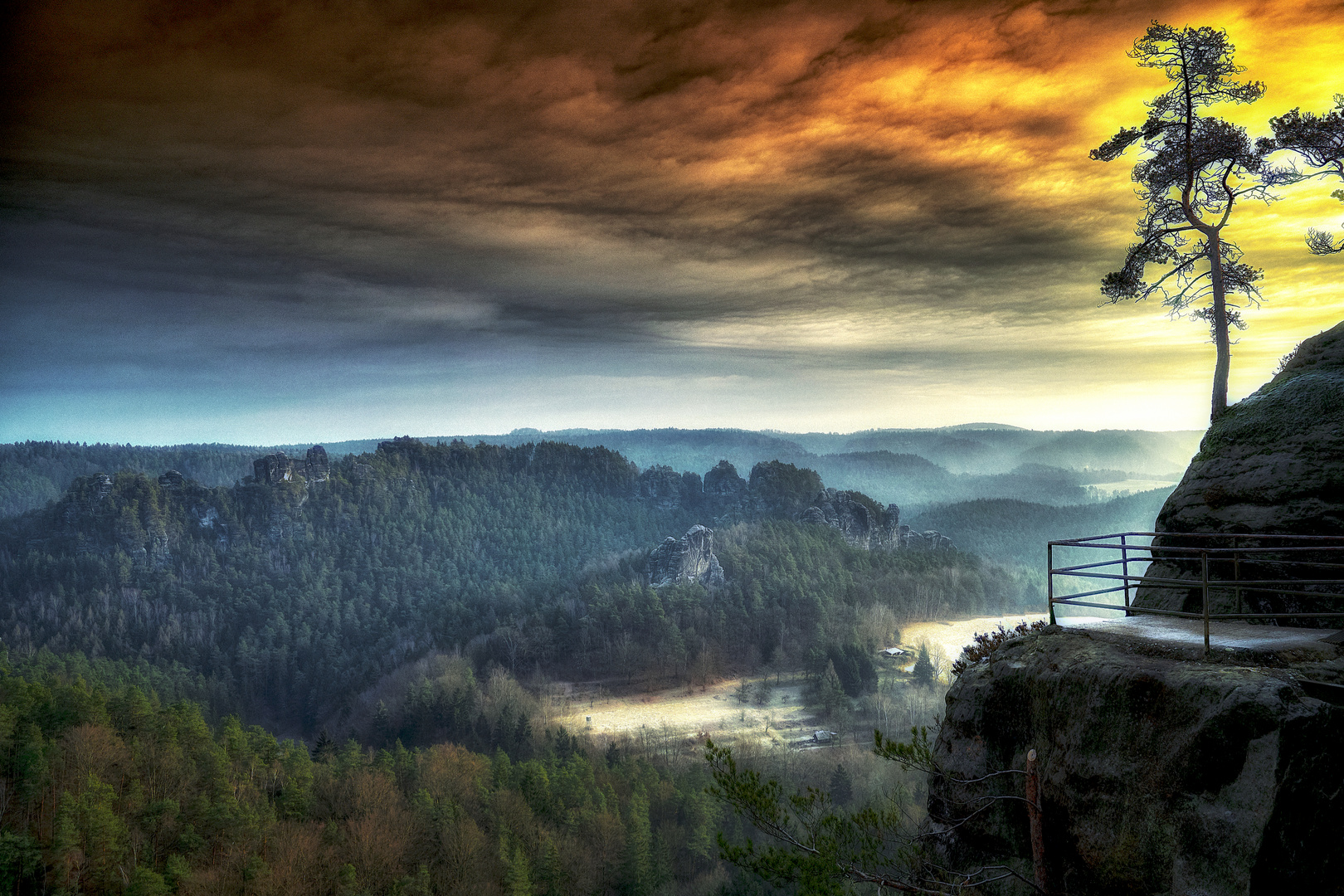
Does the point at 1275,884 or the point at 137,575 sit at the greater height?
the point at 1275,884

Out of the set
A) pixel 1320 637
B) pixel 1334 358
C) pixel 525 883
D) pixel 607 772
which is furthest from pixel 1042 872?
pixel 607 772

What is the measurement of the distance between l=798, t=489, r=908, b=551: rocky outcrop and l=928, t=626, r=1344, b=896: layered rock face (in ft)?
604

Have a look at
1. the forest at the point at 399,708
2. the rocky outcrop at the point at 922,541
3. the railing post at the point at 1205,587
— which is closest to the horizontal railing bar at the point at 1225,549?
the railing post at the point at 1205,587

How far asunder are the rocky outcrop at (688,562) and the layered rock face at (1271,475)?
492ft

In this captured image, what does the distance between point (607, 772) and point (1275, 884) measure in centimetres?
7019

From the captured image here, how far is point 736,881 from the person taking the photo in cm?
5019

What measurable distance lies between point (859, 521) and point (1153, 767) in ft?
630

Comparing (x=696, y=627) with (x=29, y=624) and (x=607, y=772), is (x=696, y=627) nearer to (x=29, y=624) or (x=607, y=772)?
(x=607, y=772)

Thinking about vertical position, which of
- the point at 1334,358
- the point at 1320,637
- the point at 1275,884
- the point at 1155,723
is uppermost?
the point at 1334,358

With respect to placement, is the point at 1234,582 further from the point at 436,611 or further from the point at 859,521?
the point at 859,521

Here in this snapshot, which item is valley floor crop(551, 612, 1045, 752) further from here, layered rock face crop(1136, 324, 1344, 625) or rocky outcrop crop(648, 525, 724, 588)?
layered rock face crop(1136, 324, 1344, 625)

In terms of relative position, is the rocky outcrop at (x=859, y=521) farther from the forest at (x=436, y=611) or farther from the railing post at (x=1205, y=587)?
the railing post at (x=1205, y=587)

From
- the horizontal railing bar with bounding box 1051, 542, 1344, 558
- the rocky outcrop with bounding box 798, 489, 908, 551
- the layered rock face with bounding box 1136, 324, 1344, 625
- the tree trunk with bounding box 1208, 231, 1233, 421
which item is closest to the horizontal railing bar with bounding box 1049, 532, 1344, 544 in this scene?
the horizontal railing bar with bounding box 1051, 542, 1344, 558

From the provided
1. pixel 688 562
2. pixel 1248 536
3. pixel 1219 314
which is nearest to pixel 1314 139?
pixel 1219 314
